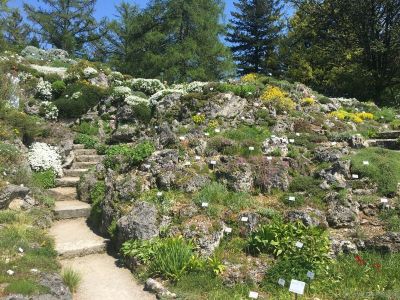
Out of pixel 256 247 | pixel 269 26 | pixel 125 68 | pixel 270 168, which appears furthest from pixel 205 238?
pixel 269 26

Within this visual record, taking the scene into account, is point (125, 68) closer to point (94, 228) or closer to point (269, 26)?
point (269, 26)

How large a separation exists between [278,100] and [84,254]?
8.92m

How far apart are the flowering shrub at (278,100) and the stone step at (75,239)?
25.0ft

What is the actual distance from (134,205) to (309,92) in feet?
34.8

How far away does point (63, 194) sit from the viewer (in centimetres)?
1330

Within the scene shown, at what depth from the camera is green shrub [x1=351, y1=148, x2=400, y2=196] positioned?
1038 centimetres

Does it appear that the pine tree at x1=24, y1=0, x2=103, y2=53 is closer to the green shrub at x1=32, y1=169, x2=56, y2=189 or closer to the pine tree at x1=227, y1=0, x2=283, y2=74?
the pine tree at x1=227, y1=0, x2=283, y2=74

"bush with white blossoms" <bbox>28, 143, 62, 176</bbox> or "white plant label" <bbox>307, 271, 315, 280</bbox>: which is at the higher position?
"bush with white blossoms" <bbox>28, 143, 62, 176</bbox>

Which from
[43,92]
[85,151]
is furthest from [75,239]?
[43,92]

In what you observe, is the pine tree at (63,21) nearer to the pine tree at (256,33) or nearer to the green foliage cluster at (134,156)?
the pine tree at (256,33)

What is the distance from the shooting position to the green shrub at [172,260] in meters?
8.18

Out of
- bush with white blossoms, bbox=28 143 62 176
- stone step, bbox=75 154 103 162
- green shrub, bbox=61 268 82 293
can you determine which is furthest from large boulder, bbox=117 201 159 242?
stone step, bbox=75 154 103 162

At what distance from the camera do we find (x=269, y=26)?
1421 inches

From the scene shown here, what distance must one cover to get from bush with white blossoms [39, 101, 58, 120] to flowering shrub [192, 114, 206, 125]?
7239 millimetres
